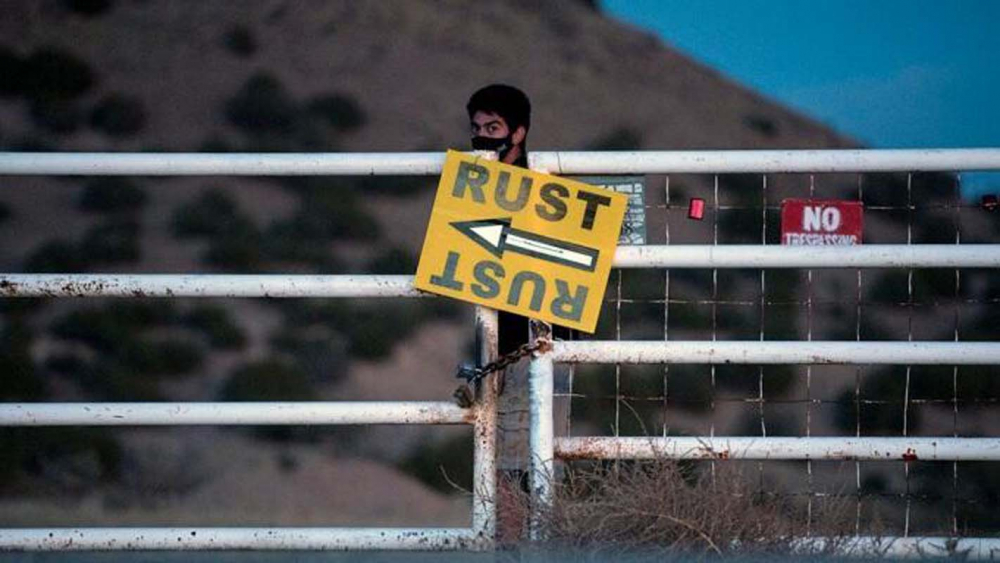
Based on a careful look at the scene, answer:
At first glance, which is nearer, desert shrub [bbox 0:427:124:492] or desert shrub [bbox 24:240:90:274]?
desert shrub [bbox 0:427:124:492]

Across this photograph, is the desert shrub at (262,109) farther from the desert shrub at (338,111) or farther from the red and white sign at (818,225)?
the red and white sign at (818,225)

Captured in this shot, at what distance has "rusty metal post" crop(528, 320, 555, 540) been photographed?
20.9ft

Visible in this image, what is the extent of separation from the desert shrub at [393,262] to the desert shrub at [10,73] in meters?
12.2

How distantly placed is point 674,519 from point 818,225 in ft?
4.45

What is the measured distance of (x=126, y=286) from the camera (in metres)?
6.48

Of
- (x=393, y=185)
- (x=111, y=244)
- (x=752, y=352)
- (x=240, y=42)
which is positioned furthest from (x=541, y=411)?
(x=240, y=42)

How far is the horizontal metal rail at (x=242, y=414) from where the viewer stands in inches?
251

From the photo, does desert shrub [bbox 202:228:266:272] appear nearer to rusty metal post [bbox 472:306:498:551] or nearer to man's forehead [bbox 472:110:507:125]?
man's forehead [bbox 472:110:507:125]

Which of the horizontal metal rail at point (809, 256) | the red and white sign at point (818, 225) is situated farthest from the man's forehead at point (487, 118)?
the red and white sign at point (818, 225)

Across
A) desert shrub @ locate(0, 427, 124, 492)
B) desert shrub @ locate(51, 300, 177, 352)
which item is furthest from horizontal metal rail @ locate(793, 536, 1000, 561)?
desert shrub @ locate(51, 300, 177, 352)

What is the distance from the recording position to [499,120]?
6832 mm

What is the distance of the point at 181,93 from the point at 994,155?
40.0m

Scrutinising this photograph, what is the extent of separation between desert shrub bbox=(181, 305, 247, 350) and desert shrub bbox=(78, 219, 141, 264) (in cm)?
177

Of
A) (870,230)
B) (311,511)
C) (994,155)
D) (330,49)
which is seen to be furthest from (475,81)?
(994,155)
